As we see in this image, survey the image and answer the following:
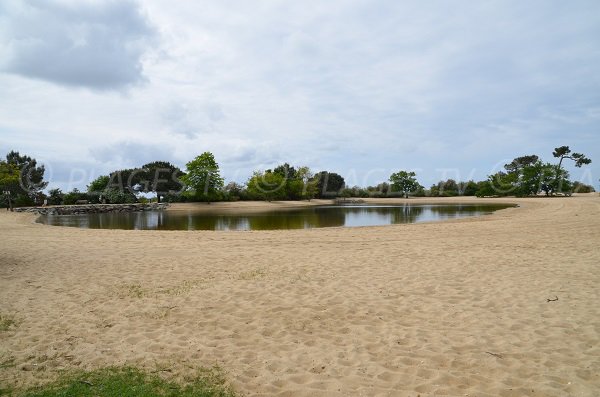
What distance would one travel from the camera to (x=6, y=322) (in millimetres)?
5965

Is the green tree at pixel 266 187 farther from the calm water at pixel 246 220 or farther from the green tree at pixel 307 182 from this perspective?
the calm water at pixel 246 220

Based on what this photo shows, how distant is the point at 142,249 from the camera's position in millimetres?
13398

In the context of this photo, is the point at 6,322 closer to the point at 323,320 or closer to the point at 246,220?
the point at 323,320

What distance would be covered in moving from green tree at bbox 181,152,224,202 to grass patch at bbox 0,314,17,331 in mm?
60589

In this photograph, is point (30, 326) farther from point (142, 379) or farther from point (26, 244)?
point (26, 244)

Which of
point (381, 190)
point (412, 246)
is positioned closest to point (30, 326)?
point (412, 246)

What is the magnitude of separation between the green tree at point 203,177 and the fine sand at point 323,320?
55067 millimetres

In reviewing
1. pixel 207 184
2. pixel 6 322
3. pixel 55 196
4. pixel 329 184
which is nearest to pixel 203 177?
pixel 207 184

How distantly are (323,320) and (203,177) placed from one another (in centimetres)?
6228

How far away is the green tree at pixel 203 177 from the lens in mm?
65375

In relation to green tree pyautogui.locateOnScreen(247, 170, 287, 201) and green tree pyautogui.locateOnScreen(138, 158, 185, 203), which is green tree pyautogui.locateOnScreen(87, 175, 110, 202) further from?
green tree pyautogui.locateOnScreen(247, 170, 287, 201)

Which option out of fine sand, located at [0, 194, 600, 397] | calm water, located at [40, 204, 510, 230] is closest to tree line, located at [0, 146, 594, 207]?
calm water, located at [40, 204, 510, 230]

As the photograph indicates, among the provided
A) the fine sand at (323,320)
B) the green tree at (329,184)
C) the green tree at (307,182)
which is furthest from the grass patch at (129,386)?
the green tree at (329,184)

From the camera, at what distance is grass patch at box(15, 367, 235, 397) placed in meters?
3.89
